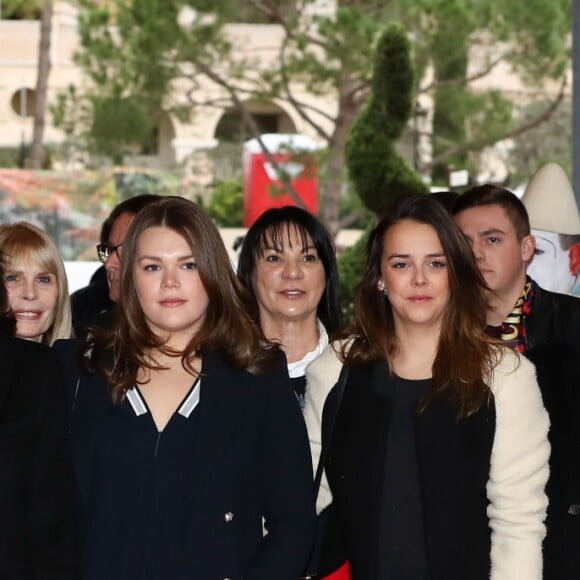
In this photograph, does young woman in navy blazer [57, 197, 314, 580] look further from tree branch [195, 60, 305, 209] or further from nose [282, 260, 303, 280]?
tree branch [195, 60, 305, 209]

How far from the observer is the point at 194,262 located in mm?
2844

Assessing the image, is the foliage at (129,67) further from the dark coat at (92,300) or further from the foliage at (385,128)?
the dark coat at (92,300)

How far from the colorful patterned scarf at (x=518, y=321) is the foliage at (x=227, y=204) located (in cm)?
2121

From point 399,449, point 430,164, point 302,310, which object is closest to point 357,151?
point 430,164

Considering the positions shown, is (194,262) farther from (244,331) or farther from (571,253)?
(571,253)

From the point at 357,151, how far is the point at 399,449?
480 inches

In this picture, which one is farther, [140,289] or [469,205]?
[469,205]

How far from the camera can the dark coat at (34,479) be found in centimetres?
254

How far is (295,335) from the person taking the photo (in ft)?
12.9

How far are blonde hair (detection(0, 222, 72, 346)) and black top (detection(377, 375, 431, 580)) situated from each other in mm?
1288

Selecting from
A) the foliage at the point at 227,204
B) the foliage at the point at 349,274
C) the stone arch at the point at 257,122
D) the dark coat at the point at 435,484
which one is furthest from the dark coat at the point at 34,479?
the stone arch at the point at 257,122

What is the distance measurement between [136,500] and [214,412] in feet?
0.87

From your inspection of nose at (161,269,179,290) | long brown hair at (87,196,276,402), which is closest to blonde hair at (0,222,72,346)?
long brown hair at (87,196,276,402)

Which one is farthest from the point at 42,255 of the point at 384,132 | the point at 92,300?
the point at 384,132
